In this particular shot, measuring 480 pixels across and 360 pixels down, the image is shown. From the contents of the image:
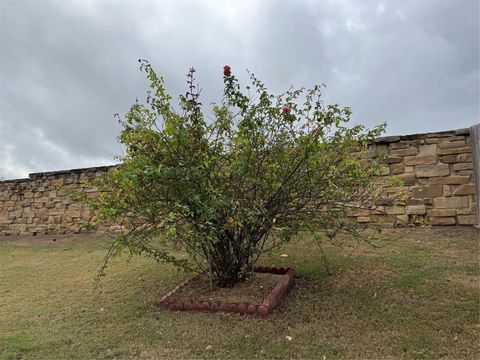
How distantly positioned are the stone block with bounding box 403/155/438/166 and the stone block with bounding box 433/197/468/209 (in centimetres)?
59

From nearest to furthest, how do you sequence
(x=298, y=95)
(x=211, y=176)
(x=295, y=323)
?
(x=295, y=323)
(x=211, y=176)
(x=298, y=95)

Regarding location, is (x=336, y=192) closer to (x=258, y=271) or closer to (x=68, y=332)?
(x=258, y=271)

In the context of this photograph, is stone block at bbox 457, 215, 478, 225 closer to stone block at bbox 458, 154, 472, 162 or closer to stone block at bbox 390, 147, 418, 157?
stone block at bbox 458, 154, 472, 162

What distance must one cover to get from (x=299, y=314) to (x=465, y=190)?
12.4ft

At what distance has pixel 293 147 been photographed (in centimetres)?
359

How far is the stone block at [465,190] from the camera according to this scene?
538 centimetres

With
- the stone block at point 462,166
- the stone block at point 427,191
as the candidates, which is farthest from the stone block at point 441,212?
the stone block at point 462,166

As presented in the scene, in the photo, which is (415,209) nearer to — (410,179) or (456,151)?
(410,179)

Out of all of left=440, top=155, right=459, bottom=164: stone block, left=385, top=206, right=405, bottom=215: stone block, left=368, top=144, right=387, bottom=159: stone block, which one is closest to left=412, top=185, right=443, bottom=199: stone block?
left=385, top=206, right=405, bottom=215: stone block

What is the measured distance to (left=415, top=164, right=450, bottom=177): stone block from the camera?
5.57 meters

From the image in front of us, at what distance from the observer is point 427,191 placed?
5625mm

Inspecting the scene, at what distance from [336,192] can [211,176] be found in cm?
124

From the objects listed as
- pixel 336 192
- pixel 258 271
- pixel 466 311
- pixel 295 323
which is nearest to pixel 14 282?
pixel 258 271

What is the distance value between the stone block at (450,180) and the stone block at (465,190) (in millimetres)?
63
